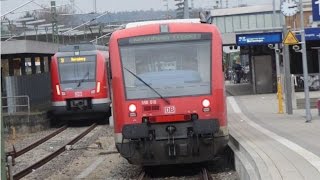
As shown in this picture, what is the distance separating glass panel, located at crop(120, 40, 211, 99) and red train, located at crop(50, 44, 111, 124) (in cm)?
1327

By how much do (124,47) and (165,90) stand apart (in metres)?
1.11

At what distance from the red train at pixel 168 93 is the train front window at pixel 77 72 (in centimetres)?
1318

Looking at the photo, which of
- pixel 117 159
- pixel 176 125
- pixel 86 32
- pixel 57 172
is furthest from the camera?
pixel 86 32

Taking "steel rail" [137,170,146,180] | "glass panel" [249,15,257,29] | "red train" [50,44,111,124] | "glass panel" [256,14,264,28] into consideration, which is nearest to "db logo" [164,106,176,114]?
→ "steel rail" [137,170,146,180]

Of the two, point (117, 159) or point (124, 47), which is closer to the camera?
point (124, 47)

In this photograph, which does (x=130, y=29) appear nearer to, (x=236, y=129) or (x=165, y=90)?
(x=165, y=90)

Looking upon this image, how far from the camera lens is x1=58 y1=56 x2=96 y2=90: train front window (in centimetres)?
2464

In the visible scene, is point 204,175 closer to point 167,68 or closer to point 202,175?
point 202,175

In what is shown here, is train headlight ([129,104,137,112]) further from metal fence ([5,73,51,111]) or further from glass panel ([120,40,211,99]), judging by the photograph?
metal fence ([5,73,51,111])

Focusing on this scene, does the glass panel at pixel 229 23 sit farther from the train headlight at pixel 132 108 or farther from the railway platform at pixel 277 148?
the train headlight at pixel 132 108

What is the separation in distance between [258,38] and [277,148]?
17960mm

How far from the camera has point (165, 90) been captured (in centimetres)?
1123

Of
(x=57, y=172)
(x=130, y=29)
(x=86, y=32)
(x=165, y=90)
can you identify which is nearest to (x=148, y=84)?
(x=165, y=90)

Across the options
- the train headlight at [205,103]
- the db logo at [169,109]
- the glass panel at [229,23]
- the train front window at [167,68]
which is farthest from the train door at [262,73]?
the glass panel at [229,23]
